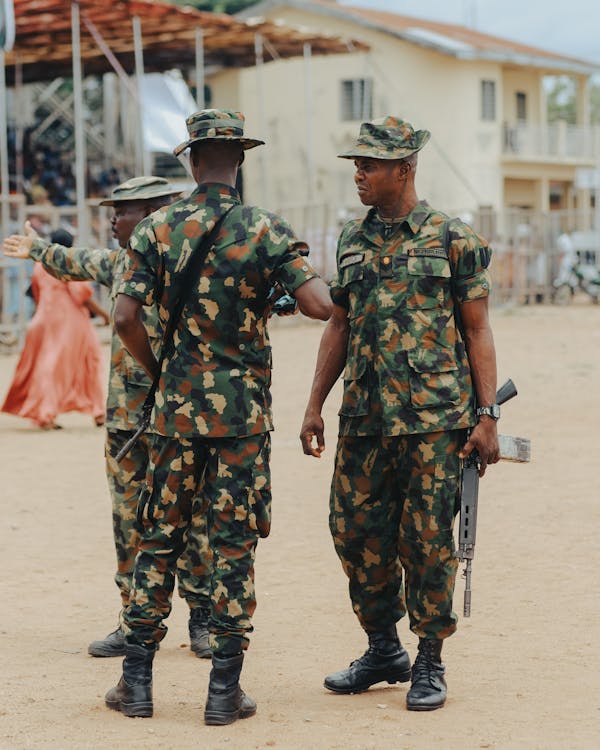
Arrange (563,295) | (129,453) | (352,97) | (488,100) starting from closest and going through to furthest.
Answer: (129,453) < (563,295) < (352,97) < (488,100)

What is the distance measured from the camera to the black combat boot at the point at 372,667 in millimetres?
4895

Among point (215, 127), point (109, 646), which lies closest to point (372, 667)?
point (109, 646)

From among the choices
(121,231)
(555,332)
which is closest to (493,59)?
(555,332)

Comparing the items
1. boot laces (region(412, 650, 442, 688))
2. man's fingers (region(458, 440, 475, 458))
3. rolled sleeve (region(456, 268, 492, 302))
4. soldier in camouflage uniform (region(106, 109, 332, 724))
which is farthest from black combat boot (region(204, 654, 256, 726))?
rolled sleeve (region(456, 268, 492, 302))

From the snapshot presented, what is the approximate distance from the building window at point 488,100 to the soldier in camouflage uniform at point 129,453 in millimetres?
35469

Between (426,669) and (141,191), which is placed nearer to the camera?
(426,669)

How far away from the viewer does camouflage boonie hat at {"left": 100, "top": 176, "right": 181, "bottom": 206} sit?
538 cm

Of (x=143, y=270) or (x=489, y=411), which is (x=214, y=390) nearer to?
(x=143, y=270)

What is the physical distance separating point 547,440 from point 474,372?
6.60 metres

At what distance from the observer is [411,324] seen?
15.0ft

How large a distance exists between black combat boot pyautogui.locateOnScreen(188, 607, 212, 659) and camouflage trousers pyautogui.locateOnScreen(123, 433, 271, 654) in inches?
35.2

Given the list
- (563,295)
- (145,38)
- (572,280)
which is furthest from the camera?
(563,295)

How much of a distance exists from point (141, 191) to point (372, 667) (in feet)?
6.49

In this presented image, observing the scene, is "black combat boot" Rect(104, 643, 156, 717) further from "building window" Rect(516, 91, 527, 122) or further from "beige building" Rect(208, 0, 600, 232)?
"building window" Rect(516, 91, 527, 122)
